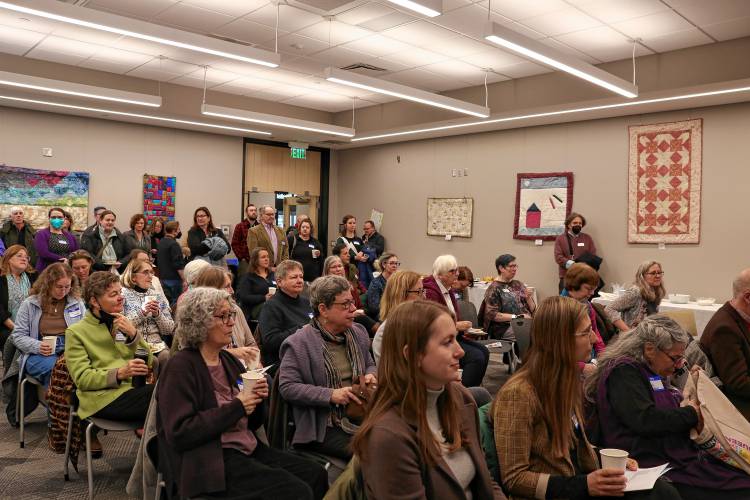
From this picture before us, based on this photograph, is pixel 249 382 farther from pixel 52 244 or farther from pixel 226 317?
pixel 52 244

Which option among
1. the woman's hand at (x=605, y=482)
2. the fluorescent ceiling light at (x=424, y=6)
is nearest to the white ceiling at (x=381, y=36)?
the fluorescent ceiling light at (x=424, y=6)

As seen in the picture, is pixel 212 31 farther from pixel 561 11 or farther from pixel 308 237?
pixel 561 11

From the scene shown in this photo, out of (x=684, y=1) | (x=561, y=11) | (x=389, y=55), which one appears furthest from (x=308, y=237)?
(x=684, y=1)

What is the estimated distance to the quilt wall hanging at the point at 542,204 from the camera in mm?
9039

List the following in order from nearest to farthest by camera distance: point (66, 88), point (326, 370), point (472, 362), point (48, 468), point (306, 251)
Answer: point (326, 370), point (48, 468), point (472, 362), point (66, 88), point (306, 251)

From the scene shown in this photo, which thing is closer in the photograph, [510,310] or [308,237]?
[510,310]

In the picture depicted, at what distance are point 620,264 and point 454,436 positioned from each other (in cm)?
741

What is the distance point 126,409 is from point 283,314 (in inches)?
43.0

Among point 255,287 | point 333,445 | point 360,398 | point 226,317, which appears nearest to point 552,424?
point 360,398

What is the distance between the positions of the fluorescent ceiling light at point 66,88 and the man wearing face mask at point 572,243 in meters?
5.62

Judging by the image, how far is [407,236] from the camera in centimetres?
1130

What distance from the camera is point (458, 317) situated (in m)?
5.36

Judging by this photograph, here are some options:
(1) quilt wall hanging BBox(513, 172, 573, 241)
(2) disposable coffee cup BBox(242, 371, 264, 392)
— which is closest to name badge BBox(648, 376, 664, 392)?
(2) disposable coffee cup BBox(242, 371, 264, 392)

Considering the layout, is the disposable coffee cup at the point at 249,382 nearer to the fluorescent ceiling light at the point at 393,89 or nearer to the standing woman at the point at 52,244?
the fluorescent ceiling light at the point at 393,89
